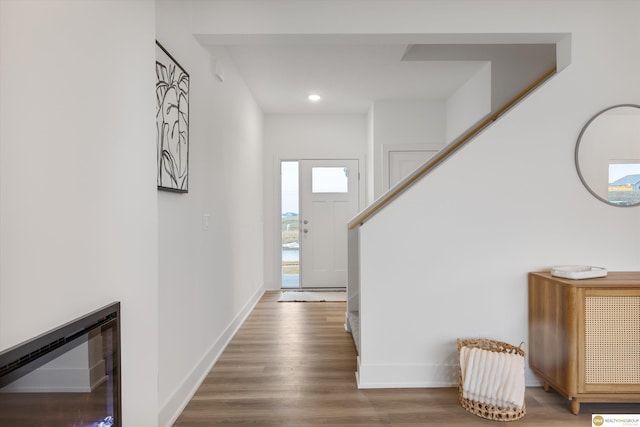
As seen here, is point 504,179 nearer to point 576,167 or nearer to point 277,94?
point 576,167

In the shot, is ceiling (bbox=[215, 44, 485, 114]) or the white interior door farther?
the white interior door

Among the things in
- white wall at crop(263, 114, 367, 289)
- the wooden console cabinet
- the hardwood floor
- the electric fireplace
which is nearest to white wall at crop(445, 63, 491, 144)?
white wall at crop(263, 114, 367, 289)

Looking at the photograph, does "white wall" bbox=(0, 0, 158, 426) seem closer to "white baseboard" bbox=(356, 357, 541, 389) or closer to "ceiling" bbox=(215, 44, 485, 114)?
"white baseboard" bbox=(356, 357, 541, 389)

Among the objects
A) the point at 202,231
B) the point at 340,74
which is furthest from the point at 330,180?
the point at 202,231

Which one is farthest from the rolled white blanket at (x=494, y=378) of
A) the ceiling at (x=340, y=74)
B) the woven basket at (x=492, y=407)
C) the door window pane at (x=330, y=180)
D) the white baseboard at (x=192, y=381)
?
the door window pane at (x=330, y=180)

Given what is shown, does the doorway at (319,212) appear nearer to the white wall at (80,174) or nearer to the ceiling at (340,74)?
the ceiling at (340,74)

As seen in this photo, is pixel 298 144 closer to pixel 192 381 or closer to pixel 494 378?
pixel 192 381

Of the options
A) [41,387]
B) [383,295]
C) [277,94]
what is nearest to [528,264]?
[383,295]

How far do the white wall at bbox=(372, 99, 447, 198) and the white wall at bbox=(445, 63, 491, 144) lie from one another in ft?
0.45

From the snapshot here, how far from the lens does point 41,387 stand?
2.96 ft

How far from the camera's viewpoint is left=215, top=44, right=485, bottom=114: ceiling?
322 centimetres

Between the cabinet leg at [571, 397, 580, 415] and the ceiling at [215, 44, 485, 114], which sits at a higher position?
the ceiling at [215, 44, 485, 114]

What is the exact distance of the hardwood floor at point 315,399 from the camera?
199 centimetres

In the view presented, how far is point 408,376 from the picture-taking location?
239 centimetres
